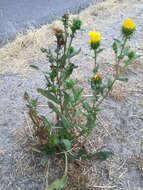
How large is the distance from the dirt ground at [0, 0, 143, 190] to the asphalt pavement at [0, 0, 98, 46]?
559 millimetres

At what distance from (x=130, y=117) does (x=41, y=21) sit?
256 centimetres

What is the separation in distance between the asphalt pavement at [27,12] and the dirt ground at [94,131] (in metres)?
0.56

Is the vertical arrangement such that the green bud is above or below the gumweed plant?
above

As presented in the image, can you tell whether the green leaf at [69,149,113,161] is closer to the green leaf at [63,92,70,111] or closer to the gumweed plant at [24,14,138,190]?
the gumweed plant at [24,14,138,190]

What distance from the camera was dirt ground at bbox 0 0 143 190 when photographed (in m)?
1.34

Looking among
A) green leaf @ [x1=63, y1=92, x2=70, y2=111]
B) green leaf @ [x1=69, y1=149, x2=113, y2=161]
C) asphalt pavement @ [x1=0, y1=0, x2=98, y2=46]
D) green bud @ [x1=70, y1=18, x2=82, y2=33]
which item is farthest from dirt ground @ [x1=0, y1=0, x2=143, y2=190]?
green bud @ [x1=70, y1=18, x2=82, y2=33]

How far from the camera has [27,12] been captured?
3820 mm

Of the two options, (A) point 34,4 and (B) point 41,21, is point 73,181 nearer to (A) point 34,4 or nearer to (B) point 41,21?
(B) point 41,21

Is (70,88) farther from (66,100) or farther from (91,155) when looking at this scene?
(91,155)

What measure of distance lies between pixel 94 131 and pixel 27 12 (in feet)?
9.74

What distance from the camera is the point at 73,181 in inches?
50.4

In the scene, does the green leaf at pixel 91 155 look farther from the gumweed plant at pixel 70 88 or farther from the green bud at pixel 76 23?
the green bud at pixel 76 23

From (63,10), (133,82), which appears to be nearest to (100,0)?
(63,10)

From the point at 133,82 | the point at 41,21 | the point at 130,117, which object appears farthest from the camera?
the point at 41,21
